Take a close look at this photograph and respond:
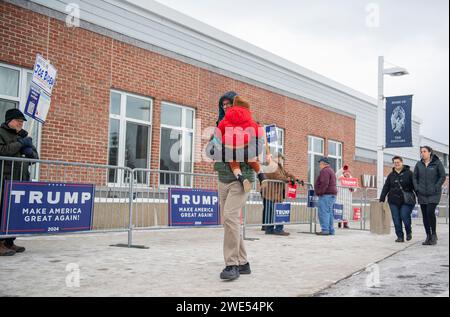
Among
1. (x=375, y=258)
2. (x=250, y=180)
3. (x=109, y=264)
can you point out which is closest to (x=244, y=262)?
(x=250, y=180)

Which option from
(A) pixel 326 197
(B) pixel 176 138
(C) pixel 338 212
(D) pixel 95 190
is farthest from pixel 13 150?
(C) pixel 338 212

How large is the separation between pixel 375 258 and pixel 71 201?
4485 mm

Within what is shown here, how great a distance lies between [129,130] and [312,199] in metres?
4.83

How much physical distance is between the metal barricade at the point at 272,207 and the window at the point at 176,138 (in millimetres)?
2239

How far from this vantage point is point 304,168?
17594 millimetres

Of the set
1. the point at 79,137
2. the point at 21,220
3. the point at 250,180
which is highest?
the point at 79,137

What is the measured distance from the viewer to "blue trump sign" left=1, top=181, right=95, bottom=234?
20.0 ft

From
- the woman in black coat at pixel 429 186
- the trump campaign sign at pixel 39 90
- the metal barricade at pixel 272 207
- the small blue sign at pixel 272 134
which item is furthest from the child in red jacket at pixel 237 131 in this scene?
the small blue sign at pixel 272 134

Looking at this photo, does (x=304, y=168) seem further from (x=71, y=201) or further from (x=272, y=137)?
(x=71, y=201)

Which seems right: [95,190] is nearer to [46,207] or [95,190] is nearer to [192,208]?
[46,207]

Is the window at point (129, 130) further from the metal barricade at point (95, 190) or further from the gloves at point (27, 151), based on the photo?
the gloves at point (27, 151)

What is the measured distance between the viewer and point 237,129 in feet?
16.4

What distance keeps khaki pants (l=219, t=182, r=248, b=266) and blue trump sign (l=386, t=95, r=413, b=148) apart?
9.77m

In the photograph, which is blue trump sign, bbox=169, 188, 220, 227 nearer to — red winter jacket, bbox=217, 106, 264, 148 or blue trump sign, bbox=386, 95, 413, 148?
red winter jacket, bbox=217, 106, 264, 148
